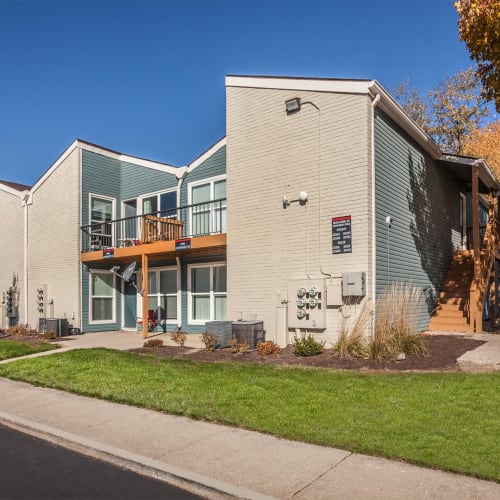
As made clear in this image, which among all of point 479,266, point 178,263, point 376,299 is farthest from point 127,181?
point 479,266

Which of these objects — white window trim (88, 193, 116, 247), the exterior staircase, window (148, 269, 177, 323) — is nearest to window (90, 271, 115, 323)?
white window trim (88, 193, 116, 247)

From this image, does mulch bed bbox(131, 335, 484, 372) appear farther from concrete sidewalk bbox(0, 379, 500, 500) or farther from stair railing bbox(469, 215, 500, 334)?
concrete sidewalk bbox(0, 379, 500, 500)

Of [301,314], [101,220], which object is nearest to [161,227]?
[101,220]

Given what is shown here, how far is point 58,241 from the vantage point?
59.1 feet

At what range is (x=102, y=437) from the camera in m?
5.50

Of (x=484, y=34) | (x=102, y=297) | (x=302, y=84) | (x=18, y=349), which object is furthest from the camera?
(x=102, y=297)

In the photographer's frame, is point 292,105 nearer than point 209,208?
Yes

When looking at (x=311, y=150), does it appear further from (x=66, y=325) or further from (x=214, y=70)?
(x=66, y=325)

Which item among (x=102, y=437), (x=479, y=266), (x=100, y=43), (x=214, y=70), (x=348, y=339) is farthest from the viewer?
(x=214, y=70)

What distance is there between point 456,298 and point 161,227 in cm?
921

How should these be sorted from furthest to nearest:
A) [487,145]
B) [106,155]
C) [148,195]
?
[487,145] < [106,155] < [148,195]

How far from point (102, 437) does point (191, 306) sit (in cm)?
1030

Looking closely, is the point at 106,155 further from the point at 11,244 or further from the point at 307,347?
the point at 307,347

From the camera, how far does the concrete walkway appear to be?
3879 millimetres
